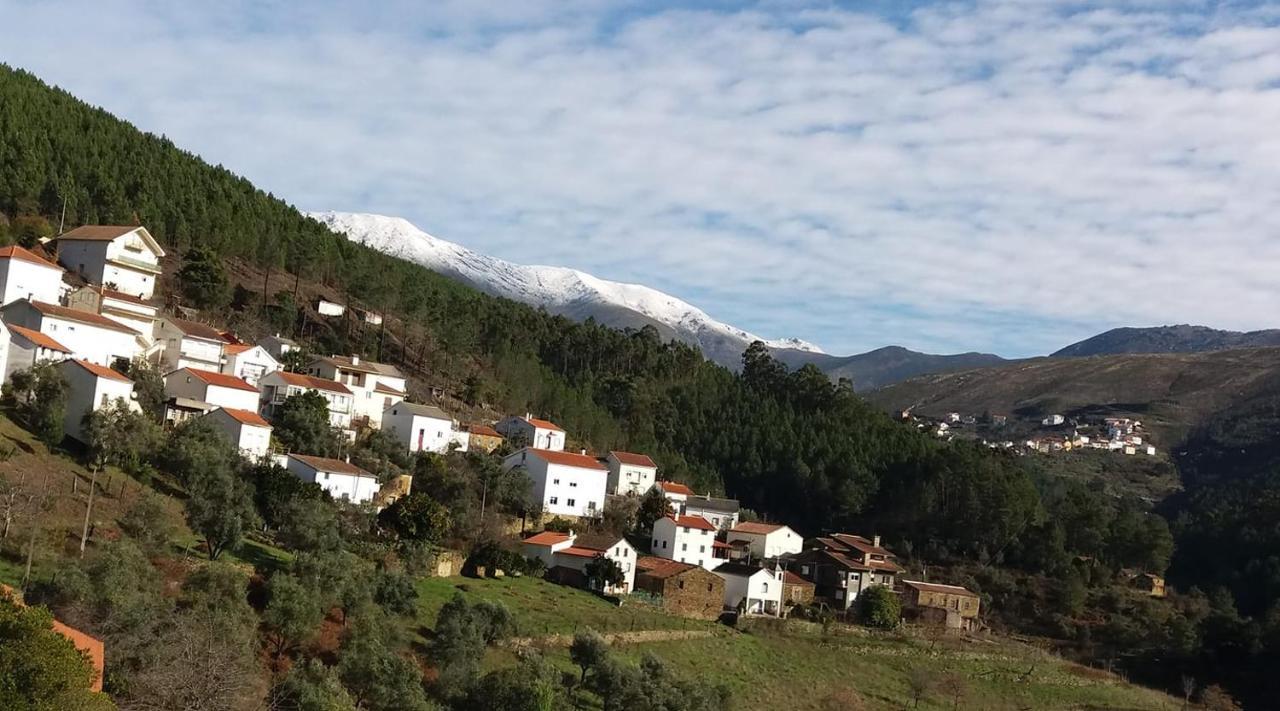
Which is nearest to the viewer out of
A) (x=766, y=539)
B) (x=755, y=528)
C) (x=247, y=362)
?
(x=247, y=362)

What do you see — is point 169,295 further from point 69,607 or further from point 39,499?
point 69,607

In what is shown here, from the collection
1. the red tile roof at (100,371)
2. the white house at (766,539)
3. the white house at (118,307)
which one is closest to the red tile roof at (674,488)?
the white house at (766,539)

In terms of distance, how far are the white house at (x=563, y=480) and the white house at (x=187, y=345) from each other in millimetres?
14809

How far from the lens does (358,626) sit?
31.9m

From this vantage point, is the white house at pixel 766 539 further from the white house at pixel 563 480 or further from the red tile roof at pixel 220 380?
the red tile roof at pixel 220 380

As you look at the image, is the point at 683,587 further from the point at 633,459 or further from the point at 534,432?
the point at 534,432

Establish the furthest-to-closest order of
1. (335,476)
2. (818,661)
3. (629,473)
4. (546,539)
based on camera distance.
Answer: (629,473) → (546,539) → (818,661) → (335,476)

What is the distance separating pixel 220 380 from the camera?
49.5 meters

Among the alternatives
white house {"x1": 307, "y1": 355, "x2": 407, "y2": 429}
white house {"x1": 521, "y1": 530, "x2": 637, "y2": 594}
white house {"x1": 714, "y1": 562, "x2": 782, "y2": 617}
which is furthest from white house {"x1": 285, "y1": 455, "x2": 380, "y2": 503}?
white house {"x1": 714, "y1": 562, "x2": 782, "y2": 617}

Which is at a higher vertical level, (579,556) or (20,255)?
(20,255)

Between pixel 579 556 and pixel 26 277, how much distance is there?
89.3 feet

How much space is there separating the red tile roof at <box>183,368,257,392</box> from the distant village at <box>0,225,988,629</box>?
12 cm

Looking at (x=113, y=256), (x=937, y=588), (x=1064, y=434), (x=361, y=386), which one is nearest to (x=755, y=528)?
(x=937, y=588)

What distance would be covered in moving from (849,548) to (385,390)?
27.2m
